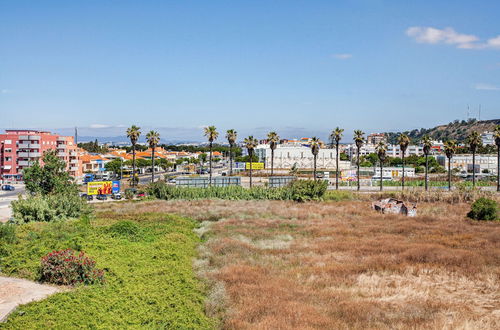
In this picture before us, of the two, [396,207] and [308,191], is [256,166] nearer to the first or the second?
[308,191]

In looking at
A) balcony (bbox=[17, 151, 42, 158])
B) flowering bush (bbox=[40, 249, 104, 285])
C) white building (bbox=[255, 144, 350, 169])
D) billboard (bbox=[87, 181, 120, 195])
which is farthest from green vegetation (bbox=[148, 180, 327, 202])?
white building (bbox=[255, 144, 350, 169])

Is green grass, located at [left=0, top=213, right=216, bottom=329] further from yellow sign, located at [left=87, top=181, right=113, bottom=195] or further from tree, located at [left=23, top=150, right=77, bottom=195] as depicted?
yellow sign, located at [left=87, top=181, right=113, bottom=195]

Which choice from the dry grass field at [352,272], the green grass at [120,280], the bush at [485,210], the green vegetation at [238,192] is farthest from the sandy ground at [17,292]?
the green vegetation at [238,192]

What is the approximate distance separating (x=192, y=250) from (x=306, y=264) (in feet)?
24.9

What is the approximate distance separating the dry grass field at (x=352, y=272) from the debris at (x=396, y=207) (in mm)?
4434

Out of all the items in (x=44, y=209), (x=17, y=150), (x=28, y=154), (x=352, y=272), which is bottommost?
(x=352, y=272)

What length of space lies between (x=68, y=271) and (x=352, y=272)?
1473cm

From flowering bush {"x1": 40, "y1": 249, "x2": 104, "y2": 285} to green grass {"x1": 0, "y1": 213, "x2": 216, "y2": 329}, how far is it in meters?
0.71

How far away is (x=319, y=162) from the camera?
156875 millimetres

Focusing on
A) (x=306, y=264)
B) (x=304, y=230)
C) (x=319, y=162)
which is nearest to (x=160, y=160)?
(x=319, y=162)

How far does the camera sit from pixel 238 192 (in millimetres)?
66938

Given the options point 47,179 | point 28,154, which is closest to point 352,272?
point 47,179

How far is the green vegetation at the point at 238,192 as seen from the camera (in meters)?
62.1

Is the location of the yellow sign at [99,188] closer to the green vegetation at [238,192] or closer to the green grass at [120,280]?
the green vegetation at [238,192]
